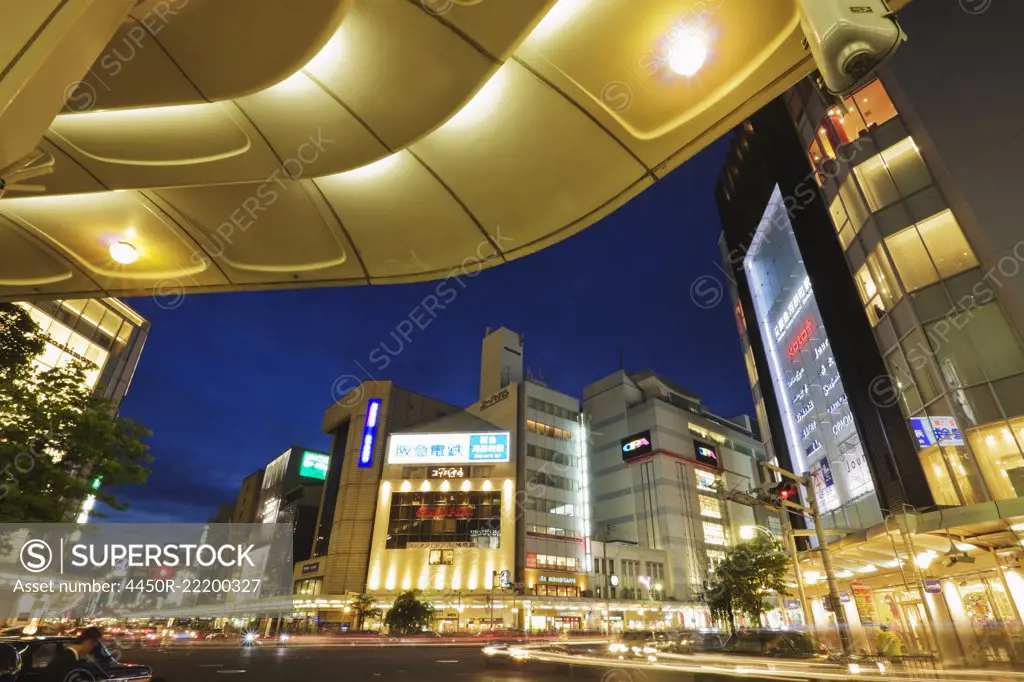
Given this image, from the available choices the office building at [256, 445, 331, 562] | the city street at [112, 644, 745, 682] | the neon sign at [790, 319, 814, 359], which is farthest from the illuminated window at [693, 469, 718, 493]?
the city street at [112, 644, 745, 682]

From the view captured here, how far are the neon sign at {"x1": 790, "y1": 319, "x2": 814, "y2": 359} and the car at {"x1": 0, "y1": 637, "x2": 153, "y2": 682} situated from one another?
31034mm

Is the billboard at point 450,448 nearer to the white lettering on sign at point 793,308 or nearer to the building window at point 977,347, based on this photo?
the white lettering on sign at point 793,308

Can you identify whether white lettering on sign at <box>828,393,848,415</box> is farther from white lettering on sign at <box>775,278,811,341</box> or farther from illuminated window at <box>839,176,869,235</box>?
illuminated window at <box>839,176,869,235</box>

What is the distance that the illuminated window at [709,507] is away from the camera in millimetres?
72562

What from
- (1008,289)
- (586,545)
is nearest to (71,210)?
(1008,289)

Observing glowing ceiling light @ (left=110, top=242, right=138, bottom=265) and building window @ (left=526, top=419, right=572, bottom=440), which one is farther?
building window @ (left=526, top=419, right=572, bottom=440)

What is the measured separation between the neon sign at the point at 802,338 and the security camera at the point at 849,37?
102 feet

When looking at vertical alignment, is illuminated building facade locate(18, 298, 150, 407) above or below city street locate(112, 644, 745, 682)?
above

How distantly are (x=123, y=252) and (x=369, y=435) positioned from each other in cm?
7005

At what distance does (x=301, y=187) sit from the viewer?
381cm

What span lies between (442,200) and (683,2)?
1885 millimetres

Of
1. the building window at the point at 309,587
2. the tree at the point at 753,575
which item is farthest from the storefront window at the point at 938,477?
the building window at the point at 309,587

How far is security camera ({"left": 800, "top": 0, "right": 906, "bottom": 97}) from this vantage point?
146 cm

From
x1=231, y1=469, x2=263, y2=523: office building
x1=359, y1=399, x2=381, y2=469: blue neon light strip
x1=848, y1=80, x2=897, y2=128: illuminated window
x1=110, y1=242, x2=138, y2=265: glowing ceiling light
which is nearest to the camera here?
x1=110, y1=242, x2=138, y2=265: glowing ceiling light
